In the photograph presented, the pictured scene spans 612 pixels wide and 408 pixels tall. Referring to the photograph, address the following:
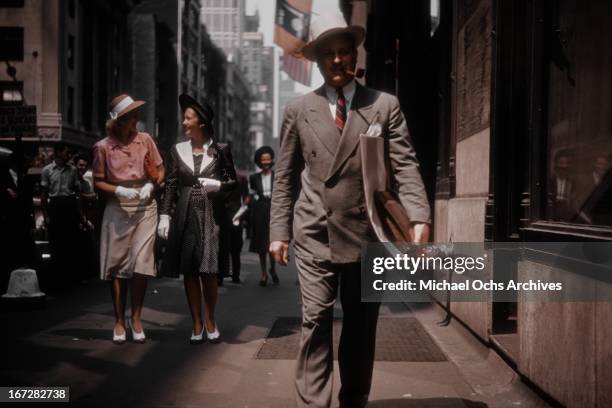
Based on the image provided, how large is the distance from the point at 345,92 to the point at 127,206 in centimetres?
343

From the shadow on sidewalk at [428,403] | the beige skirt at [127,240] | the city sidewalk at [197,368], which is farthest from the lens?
the beige skirt at [127,240]

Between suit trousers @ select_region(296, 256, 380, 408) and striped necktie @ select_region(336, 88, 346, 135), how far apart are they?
0.70 m

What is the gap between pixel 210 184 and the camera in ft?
23.4

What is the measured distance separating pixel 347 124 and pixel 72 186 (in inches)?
322

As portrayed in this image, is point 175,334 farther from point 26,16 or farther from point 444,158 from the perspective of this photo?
point 26,16

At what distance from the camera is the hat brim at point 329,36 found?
411 cm

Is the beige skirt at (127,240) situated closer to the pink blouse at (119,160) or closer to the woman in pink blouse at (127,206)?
the woman in pink blouse at (127,206)

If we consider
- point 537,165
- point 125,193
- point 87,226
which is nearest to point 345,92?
point 537,165

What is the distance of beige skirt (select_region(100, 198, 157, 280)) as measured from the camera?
705 centimetres

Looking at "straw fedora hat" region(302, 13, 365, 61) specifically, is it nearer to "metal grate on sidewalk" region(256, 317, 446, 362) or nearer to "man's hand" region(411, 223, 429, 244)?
"man's hand" region(411, 223, 429, 244)

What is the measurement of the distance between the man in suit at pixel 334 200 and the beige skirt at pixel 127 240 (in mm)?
2977

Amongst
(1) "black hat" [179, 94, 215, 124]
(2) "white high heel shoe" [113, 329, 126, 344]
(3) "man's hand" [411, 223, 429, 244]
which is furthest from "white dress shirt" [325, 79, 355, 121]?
(2) "white high heel shoe" [113, 329, 126, 344]

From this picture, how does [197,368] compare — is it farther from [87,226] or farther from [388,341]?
[87,226]

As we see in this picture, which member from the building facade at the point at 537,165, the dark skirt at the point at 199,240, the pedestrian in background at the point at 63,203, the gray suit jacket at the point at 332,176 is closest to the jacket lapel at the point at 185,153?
the dark skirt at the point at 199,240
